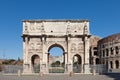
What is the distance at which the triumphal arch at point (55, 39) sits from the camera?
126 ft

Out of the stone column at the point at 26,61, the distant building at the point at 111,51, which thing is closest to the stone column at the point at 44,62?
the stone column at the point at 26,61

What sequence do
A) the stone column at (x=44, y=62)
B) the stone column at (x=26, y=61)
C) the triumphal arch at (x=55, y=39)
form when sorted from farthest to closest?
the triumphal arch at (x=55, y=39)
the stone column at (x=26, y=61)
the stone column at (x=44, y=62)

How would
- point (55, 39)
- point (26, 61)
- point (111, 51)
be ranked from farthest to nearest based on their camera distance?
point (111, 51) < point (55, 39) < point (26, 61)

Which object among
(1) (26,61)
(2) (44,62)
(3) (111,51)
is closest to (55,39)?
(2) (44,62)

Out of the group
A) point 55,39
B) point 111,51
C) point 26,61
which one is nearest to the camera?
point 26,61

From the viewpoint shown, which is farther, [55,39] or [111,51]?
[111,51]

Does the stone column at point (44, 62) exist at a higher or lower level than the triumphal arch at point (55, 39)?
lower

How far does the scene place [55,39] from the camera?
3912 cm

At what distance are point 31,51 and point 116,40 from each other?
24.1m

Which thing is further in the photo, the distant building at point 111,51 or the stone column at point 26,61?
the distant building at point 111,51

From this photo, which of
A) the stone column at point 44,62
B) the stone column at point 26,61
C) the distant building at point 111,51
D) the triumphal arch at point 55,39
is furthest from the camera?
the distant building at point 111,51

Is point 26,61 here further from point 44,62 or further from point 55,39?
point 55,39

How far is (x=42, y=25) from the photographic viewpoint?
3881 centimetres

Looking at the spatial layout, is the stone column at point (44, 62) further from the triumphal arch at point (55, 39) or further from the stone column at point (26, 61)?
the stone column at point (26, 61)
